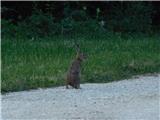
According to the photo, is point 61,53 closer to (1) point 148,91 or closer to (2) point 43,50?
(2) point 43,50

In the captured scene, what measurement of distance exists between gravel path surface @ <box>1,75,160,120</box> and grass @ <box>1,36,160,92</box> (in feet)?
2.32

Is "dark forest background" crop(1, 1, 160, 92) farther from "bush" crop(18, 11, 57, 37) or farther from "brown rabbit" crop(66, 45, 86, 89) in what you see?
"brown rabbit" crop(66, 45, 86, 89)

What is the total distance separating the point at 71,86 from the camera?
38.6 ft

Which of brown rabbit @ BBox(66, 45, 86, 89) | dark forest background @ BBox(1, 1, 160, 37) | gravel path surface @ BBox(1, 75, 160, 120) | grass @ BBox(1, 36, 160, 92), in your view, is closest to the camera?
gravel path surface @ BBox(1, 75, 160, 120)

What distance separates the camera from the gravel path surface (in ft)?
30.6

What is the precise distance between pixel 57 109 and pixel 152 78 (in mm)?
3918

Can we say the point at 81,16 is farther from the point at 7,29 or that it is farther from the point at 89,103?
the point at 89,103

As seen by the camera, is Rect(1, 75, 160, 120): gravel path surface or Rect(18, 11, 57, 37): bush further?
Rect(18, 11, 57, 37): bush

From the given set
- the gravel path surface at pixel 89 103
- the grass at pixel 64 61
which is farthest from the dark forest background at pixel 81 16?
the gravel path surface at pixel 89 103

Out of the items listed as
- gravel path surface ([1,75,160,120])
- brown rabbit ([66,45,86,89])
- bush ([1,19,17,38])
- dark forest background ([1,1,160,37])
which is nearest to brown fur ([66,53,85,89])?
brown rabbit ([66,45,86,89])

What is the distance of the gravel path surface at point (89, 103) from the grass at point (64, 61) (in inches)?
27.8

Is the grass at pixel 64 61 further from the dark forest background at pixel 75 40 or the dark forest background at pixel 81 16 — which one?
the dark forest background at pixel 81 16

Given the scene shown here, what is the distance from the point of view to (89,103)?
33.7 feet

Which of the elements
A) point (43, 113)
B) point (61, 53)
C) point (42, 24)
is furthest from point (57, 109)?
point (42, 24)
